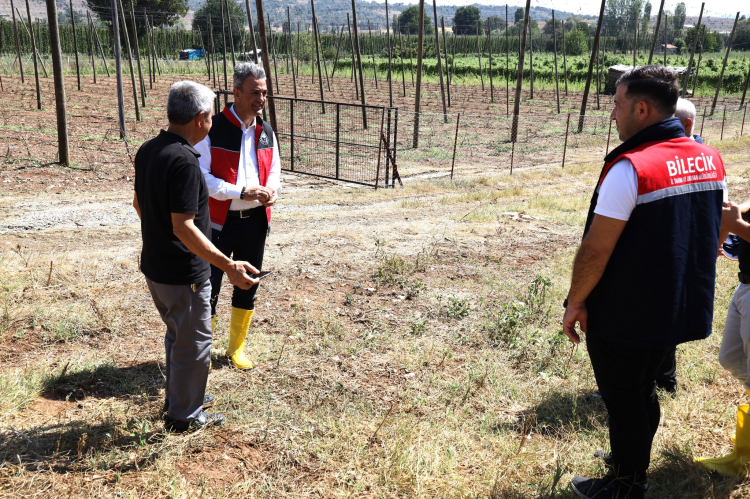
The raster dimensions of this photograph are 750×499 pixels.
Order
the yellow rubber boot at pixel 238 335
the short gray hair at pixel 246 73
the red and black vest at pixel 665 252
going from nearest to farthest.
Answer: the red and black vest at pixel 665 252, the short gray hair at pixel 246 73, the yellow rubber boot at pixel 238 335

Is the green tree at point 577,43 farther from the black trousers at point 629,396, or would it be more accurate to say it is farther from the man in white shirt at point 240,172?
the black trousers at point 629,396

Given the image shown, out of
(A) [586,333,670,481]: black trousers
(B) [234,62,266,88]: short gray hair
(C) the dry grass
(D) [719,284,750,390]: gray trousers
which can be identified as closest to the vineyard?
(C) the dry grass

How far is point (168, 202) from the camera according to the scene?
2861 mm

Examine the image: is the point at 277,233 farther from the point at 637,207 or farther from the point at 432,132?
the point at 432,132

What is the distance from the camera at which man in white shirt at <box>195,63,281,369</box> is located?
12.1ft

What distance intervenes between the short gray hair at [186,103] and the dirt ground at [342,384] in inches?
64.1

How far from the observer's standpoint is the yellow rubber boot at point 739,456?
2.91 metres

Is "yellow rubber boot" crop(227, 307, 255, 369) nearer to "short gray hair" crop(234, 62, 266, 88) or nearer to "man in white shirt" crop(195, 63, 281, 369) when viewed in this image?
"man in white shirt" crop(195, 63, 281, 369)

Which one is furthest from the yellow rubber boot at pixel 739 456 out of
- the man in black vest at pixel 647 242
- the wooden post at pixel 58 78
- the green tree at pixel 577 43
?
the green tree at pixel 577 43

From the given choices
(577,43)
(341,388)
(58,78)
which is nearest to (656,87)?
(341,388)

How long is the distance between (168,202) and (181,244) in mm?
222

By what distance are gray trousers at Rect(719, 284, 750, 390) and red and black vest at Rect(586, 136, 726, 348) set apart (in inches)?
21.7

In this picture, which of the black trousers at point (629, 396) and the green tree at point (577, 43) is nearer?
the black trousers at point (629, 396)

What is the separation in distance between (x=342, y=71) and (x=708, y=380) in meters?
52.4
